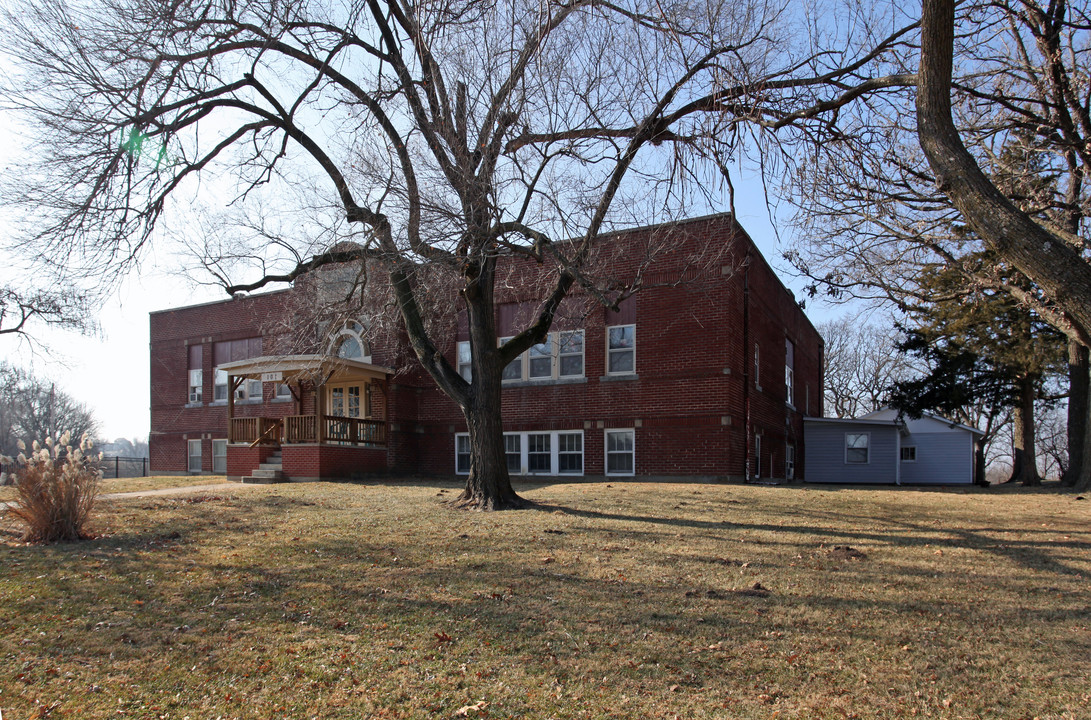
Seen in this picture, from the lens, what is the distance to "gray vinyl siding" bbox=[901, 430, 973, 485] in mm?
30078

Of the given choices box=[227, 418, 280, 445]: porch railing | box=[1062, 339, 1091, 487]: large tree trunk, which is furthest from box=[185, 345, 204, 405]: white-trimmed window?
box=[1062, 339, 1091, 487]: large tree trunk

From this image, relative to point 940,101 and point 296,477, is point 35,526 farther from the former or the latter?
point 296,477

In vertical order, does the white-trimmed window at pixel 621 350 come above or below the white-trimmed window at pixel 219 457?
above

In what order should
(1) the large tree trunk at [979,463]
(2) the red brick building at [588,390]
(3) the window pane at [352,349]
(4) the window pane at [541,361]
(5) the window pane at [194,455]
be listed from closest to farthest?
(2) the red brick building at [588,390], (4) the window pane at [541,361], (3) the window pane at [352,349], (5) the window pane at [194,455], (1) the large tree trunk at [979,463]

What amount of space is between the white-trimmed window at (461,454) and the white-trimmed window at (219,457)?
34.1 feet

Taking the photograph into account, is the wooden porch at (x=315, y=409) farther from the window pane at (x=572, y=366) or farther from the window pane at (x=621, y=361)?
the window pane at (x=621, y=361)

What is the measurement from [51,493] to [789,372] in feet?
79.7

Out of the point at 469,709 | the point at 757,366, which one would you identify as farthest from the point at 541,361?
the point at 469,709

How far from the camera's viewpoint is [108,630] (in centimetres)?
531

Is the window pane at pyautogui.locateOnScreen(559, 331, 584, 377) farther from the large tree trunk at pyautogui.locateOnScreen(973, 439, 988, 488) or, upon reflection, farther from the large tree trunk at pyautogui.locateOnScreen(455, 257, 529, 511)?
the large tree trunk at pyautogui.locateOnScreen(973, 439, 988, 488)

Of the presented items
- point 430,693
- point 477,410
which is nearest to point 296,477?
point 477,410

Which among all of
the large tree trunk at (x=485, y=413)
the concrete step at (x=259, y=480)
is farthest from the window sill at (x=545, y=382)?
the large tree trunk at (x=485, y=413)

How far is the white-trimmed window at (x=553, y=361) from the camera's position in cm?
2039

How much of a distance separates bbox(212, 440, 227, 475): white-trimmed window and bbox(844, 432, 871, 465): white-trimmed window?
24723 mm
